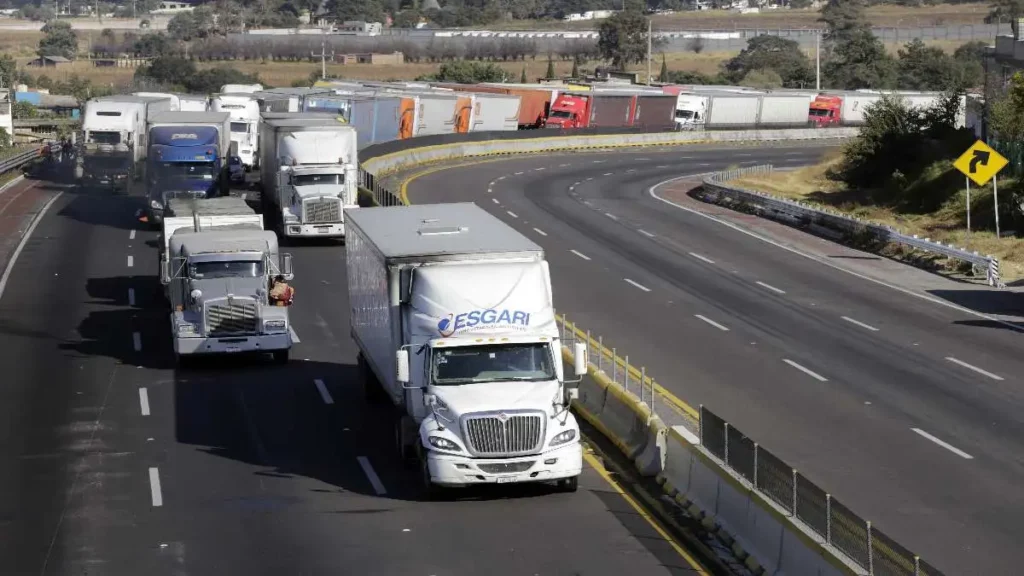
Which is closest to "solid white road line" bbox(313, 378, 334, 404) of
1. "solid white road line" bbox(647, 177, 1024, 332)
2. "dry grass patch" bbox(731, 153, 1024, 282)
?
"solid white road line" bbox(647, 177, 1024, 332)

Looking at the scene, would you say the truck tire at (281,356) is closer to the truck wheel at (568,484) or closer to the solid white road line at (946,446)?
the truck wheel at (568,484)

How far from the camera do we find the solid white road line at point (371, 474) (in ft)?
69.4

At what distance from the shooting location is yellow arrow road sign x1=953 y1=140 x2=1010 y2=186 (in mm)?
43625

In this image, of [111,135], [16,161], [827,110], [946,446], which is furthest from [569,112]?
[946,446]

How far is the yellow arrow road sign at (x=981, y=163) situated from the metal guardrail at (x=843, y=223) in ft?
7.30

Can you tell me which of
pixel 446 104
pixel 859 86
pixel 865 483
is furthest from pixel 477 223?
pixel 859 86

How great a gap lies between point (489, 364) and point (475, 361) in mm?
198

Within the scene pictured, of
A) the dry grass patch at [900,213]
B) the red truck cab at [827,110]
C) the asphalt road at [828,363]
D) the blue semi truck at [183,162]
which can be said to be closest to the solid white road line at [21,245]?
the blue semi truck at [183,162]

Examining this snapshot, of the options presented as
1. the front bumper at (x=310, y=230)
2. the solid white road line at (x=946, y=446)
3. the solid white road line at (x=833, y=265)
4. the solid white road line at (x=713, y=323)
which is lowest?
the solid white road line at (x=833, y=265)

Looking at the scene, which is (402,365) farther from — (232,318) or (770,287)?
(770,287)

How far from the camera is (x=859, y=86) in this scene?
160125 mm

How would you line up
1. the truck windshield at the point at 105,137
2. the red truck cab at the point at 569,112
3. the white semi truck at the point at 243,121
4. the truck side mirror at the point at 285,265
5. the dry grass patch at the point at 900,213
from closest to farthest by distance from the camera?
the truck side mirror at the point at 285,265, the dry grass patch at the point at 900,213, the truck windshield at the point at 105,137, the white semi truck at the point at 243,121, the red truck cab at the point at 569,112

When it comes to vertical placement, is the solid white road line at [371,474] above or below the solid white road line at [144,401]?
above

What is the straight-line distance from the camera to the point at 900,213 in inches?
2336
